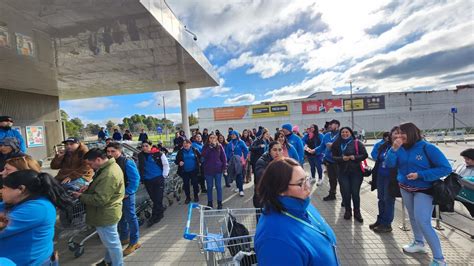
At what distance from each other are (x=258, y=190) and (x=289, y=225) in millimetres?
293

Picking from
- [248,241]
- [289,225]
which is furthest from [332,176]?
[289,225]

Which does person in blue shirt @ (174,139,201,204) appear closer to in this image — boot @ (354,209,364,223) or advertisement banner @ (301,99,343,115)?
boot @ (354,209,364,223)

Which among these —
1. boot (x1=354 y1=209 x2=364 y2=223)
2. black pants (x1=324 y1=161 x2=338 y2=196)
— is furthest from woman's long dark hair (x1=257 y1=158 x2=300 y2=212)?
black pants (x1=324 y1=161 x2=338 y2=196)

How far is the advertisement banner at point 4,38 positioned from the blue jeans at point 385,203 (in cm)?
993

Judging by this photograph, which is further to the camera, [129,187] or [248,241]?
[129,187]

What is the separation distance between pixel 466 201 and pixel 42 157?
2202 cm

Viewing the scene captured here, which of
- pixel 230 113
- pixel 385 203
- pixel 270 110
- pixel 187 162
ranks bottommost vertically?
pixel 385 203

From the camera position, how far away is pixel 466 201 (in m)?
3.96

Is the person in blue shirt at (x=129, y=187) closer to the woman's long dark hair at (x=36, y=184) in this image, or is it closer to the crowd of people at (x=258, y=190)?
the crowd of people at (x=258, y=190)

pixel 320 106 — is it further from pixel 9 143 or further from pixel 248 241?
pixel 9 143

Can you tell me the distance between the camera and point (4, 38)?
263 inches

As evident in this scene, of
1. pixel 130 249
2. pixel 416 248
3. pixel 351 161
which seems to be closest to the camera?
pixel 416 248

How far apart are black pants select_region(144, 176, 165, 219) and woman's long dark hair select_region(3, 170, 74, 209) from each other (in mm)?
2779

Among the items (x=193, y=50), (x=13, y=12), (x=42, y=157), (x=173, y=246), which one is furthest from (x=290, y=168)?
(x=42, y=157)
